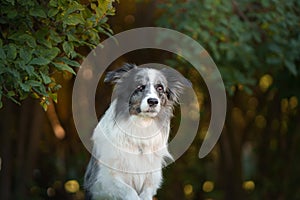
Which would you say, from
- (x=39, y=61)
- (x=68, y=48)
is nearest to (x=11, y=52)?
(x=39, y=61)

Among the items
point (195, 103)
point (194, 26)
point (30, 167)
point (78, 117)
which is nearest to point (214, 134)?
point (195, 103)

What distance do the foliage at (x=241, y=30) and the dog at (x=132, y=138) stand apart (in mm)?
1991

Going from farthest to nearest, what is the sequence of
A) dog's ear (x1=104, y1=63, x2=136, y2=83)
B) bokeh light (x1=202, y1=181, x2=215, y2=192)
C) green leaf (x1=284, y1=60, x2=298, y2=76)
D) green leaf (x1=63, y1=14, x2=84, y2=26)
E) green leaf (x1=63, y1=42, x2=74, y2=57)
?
bokeh light (x1=202, y1=181, x2=215, y2=192) → green leaf (x1=284, y1=60, x2=298, y2=76) → dog's ear (x1=104, y1=63, x2=136, y2=83) → green leaf (x1=63, y1=42, x2=74, y2=57) → green leaf (x1=63, y1=14, x2=84, y2=26)

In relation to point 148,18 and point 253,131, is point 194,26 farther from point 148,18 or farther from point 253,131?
point 253,131

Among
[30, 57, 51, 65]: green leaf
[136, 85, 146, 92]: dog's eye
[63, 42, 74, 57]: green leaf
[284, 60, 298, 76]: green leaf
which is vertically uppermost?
[284, 60, 298, 76]: green leaf

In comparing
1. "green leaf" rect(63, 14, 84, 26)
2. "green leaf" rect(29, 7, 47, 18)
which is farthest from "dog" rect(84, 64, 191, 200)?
"green leaf" rect(29, 7, 47, 18)

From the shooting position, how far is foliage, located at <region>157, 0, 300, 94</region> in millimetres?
6945

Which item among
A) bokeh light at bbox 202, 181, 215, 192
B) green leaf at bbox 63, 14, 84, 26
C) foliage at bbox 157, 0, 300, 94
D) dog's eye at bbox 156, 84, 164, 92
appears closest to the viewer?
green leaf at bbox 63, 14, 84, 26

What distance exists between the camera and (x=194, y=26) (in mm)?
6801

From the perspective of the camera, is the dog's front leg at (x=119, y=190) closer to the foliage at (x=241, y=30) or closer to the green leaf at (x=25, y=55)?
the green leaf at (x=25, y=55)

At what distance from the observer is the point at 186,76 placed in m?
8.24

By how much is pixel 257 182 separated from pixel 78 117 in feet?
17.6

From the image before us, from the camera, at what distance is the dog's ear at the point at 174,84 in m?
5.02

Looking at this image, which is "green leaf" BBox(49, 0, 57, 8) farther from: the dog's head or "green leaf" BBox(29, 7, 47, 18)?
the dog's head
